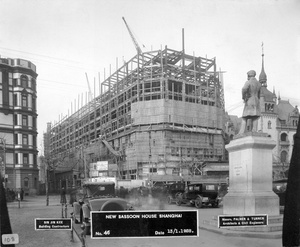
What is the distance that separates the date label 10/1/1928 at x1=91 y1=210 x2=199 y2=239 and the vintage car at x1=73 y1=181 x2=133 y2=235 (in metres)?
Answer: 0.24

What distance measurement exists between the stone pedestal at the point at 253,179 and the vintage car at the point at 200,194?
446 cm

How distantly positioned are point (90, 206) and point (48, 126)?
1297 mm

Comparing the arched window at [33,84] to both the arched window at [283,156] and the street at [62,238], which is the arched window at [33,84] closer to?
the street at [62,238]

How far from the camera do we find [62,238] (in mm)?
4633

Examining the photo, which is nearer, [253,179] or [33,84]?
[33,84]

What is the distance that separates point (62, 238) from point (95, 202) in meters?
1.07

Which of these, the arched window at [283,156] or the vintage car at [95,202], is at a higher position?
the arched window at [283,156]

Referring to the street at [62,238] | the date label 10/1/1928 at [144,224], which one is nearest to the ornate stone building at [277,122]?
the street at [62,238]

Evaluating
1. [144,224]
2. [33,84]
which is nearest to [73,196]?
[144,224]

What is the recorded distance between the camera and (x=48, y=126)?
4172 millimetres

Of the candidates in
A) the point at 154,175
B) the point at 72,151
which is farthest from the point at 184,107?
the point at 154,175

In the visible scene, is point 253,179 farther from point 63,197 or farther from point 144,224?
point 63,197

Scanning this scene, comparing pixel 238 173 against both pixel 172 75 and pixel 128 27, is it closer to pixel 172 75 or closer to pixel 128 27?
pixel 172 75

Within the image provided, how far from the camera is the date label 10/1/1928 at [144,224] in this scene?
362 centimetres
